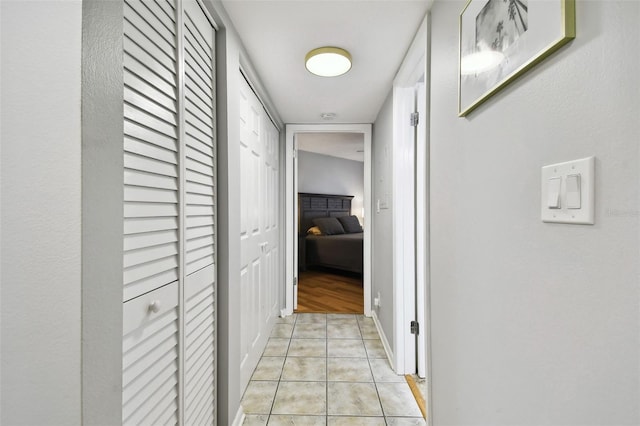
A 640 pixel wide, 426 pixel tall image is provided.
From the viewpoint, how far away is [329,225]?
5.77 meters

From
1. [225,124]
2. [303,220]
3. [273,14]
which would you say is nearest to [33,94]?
[225,124]

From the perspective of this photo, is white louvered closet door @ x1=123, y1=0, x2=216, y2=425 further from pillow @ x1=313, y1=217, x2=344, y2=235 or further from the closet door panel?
pillow @ x1=313, y1=217, x2=344, y2=235

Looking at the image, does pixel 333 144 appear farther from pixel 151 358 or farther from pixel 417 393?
pixel 151 358

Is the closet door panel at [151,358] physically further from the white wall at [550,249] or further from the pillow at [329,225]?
the pillow at [329,225]

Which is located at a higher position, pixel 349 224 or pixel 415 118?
pixel 415 118

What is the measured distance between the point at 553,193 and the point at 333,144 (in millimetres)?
5216

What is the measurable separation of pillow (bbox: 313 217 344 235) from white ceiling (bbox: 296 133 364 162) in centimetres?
149

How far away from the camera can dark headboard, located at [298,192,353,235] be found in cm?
596

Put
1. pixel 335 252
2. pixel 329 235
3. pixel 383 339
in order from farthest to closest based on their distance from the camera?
pixel 329 235 < pixel 335 252 < pixel 383 339

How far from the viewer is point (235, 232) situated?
5.03 feet

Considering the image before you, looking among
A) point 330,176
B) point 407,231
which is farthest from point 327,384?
point 330,176

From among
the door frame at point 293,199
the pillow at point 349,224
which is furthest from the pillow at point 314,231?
the door frame at point 293,199

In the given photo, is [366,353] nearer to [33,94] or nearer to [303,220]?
[33,94]

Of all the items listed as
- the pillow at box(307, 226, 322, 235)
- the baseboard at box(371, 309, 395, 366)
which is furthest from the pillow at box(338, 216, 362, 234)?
the baseboard at box(371, 309, 395, 366)
